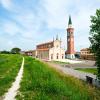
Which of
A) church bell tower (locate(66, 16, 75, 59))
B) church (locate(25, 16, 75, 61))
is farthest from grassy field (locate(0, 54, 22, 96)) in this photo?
church bell tower (locate(66, 16, 75, 59))

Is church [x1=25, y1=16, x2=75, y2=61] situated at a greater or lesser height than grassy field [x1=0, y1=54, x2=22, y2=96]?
greater

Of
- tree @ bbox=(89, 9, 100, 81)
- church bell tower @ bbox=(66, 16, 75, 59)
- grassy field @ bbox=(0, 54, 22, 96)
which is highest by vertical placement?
church bell tower @ bbox=(66, 16, 75, 59)

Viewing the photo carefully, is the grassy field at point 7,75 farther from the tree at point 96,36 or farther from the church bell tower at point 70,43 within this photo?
the church bell tower at point 70,43

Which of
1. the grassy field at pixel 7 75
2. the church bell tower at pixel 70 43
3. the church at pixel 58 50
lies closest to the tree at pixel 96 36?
the grassy field at pixel 7 75

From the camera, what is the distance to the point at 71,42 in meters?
107

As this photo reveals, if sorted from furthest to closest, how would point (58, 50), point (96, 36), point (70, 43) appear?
point (70, 43), point (58, 50), point (96, 36)

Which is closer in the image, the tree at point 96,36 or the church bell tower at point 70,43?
the tree at point 96,36

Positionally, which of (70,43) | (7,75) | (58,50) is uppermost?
(70,43)

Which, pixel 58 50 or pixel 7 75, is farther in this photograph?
pixel 58 50

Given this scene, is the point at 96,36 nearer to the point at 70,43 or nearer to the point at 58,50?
the point at 58,50

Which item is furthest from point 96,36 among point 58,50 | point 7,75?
point 58,50

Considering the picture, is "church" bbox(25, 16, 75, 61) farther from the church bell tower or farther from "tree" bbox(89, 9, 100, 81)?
"tree" bbox(89, 9, 100, 81)

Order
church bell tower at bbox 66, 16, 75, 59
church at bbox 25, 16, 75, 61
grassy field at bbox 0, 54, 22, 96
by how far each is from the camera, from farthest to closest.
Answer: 1. church bell tower at bbox 66, 16, 75, 59
2. church at bbox 25, 16, 75, 61
3. grassy field at bbox 0, 54, 22, 96

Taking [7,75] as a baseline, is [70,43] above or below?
above
